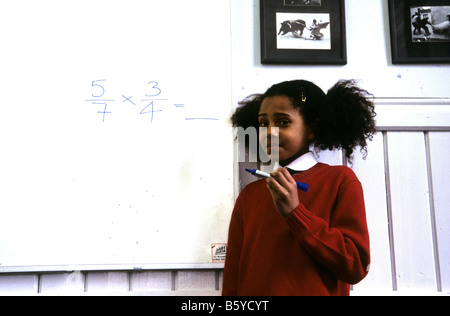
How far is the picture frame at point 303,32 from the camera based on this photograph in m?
1.22

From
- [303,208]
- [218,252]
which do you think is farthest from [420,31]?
[218,252]

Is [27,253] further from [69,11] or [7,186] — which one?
[69,11]

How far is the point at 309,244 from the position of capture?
828 millimetres

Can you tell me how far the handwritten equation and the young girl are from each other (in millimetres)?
200

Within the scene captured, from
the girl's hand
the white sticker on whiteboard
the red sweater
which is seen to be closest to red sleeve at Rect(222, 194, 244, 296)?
the red sweater

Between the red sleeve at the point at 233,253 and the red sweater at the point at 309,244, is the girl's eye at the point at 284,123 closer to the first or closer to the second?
the red sweater at the point at 309,244

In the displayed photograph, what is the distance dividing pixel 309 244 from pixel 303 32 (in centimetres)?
66

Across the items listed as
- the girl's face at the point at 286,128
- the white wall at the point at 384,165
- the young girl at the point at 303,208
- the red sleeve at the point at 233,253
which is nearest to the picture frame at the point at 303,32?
the white wall at the point at 384,165

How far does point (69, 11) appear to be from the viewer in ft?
4.02

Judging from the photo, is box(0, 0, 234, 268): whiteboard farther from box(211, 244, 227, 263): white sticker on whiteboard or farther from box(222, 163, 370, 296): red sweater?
box(222, 163, 370, 296): red sweater

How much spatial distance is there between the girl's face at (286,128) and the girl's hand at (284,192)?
0.48ft

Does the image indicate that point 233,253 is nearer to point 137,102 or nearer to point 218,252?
point 218,252

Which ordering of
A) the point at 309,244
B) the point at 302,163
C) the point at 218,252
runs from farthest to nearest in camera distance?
the point at 218,252 → the point at 302,163 → the point at 309,244
